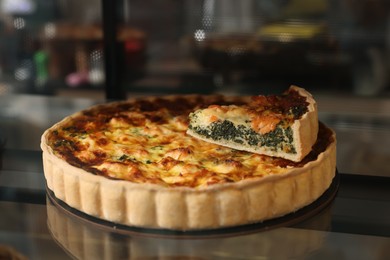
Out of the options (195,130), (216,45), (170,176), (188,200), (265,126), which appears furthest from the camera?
(216,45)

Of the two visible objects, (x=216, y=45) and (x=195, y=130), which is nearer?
(x=195, y=130)

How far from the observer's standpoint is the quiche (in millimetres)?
1883

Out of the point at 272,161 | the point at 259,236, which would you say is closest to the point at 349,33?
the point at 272,161

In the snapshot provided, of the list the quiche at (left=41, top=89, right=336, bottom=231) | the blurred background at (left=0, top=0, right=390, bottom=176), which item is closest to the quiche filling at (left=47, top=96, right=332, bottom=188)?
the quiche at (left=41, top=89, right=336, bottom=231)

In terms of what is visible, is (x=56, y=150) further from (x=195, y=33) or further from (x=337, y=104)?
(x=337, y=104)

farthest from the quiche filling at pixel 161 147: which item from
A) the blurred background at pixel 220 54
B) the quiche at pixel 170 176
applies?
the blurred background at pixel 220 54

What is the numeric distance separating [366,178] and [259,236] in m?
0.64

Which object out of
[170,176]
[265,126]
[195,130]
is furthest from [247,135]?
[170,176]

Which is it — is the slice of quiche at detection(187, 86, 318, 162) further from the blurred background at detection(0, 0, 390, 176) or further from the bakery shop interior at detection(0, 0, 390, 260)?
the blurred background at detection(0, 0, 390, 176)

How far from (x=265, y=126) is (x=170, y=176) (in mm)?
424

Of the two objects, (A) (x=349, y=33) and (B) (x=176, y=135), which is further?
(A) (x=349, y=33)

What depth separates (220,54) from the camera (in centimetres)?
328

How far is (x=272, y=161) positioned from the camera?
2.17 meters

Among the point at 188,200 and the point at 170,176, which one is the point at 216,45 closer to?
the point at 170,176
